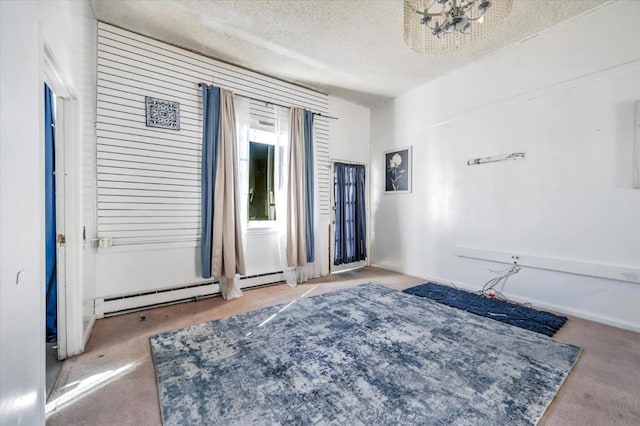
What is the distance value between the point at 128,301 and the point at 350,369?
8.55 ft

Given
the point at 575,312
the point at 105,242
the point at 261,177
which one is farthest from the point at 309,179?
the point at 575,312

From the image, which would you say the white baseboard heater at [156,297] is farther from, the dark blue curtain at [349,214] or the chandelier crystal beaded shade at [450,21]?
the chandelier crystal beaded shade at [450,21]

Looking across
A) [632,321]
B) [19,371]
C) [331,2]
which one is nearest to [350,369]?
[19,371]

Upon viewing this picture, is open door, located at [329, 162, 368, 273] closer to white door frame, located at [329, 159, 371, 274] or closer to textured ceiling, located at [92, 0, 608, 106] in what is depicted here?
white door frame, located at [329, 159, 371, 274]

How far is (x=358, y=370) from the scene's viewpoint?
6.30ft

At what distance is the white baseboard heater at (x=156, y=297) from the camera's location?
291 centimetres

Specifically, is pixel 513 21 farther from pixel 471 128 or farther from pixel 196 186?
pixel 196 186

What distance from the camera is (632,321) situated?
2.59 metres

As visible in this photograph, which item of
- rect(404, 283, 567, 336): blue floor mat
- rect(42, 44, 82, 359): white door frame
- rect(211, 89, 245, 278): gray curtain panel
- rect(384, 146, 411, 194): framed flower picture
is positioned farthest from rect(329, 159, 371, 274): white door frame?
rect(42, 44, 82, 359): white door frame

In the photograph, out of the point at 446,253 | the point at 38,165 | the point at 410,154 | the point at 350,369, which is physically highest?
the point at 410,154

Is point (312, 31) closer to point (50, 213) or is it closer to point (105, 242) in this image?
point (50, 213)

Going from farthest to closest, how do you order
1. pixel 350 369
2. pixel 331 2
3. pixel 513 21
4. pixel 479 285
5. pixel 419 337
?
1. pixel 479 285
2. pixel 513 21
3. pixel 331 2
4. pixel 419 337
5. pixel 350 369

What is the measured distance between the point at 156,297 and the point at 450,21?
3.95 meters

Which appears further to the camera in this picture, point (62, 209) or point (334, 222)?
point (334, 222)
